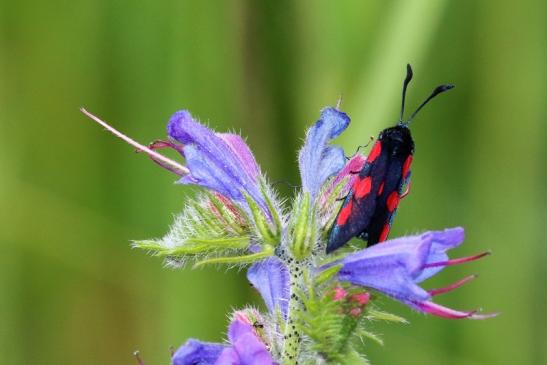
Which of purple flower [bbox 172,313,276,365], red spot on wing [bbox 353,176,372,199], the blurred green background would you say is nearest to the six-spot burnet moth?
red spot on wing [bbox 353,176,372,199]

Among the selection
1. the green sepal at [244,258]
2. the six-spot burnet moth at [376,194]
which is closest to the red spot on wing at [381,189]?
the six-spot burnet moth at [376,194]

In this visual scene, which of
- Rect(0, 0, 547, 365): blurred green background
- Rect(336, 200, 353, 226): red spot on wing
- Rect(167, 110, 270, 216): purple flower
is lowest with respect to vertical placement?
Rect(336, 200, 353, 226): red spot on wing

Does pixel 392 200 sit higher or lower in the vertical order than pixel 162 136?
lower

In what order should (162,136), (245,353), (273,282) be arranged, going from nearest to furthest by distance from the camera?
(245,353) → (273,282) → (162,136)

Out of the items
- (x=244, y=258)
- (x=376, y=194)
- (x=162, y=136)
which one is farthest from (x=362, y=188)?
(x=162, y=136)

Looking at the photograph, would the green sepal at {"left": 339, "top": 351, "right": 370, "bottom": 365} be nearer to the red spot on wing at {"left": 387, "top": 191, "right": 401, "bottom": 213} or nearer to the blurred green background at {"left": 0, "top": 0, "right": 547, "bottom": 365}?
the red spot on wing at {"left": 387, "top": 191, "right": 401, "bottom": 213}

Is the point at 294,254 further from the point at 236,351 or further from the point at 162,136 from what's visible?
the point at 162,136

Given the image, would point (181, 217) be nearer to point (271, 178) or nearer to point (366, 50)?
point (271, 178)
